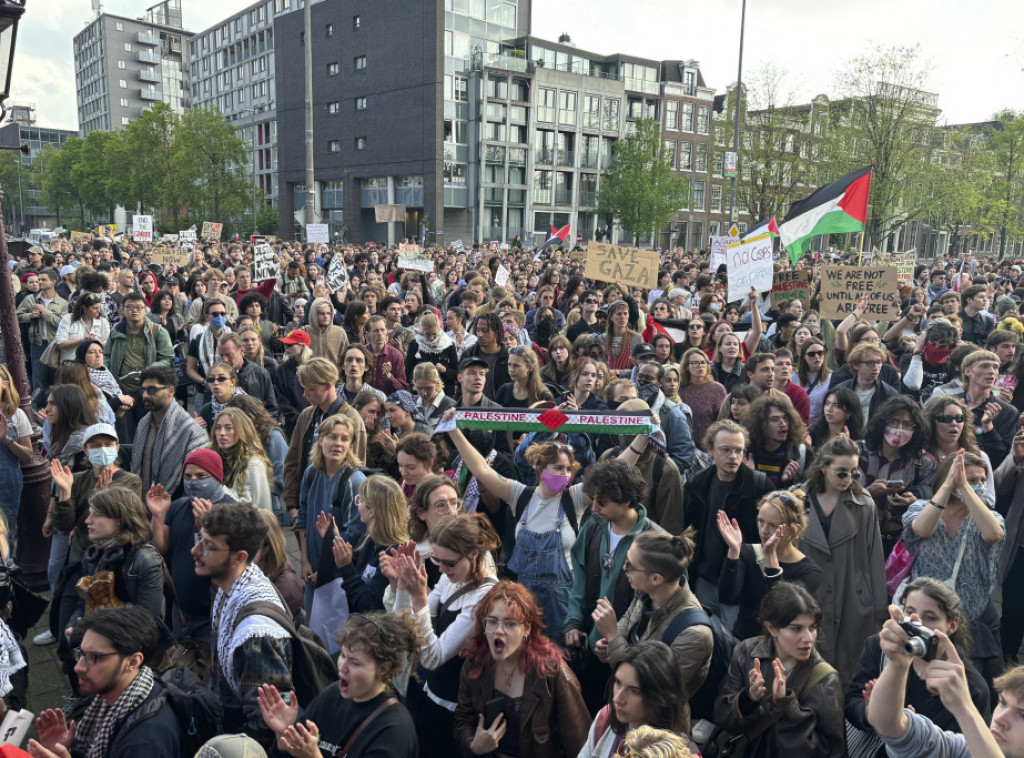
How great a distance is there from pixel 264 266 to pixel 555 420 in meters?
8.88

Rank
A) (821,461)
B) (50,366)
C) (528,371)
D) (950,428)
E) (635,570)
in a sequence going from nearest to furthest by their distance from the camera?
(635,570)
(821,461)
(950,428)
(528,371)
(50,366)

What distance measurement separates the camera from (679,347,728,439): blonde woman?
21.1 feet

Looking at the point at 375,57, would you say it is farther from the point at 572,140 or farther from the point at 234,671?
the point at 234,671

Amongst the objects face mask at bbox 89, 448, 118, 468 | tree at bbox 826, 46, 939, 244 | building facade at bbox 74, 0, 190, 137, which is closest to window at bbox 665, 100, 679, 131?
tree at bbox 826, 46, 939, 244

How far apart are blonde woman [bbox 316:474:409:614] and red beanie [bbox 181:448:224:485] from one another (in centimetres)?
74

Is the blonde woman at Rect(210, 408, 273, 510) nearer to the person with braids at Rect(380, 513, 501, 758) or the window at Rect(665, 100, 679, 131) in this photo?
the person with braids at Rect(380, 513, 501, 758)

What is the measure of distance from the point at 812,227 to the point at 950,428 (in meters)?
7.25

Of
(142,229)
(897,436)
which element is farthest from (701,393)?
(142,229)

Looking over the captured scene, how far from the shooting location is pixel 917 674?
9.53ft

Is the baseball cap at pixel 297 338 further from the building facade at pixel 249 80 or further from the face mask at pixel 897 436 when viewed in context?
the building facade at pixel 249 80

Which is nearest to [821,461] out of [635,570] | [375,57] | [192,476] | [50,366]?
[635,570]

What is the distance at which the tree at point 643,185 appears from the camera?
169ft

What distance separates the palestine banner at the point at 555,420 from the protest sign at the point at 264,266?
27.3ft

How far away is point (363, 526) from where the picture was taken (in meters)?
4.45
